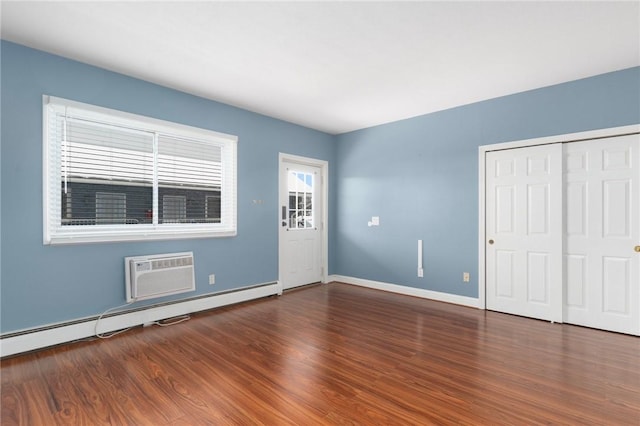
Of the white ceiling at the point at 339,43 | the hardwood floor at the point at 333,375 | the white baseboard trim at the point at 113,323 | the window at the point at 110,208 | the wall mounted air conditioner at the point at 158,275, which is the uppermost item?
the white ceiling at the point at 339,43

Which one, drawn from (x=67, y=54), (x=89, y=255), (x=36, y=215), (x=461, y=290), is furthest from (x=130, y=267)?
(x=461, y=290)

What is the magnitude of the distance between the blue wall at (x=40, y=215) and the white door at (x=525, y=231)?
3.53 m

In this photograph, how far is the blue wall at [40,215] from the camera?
277 cm

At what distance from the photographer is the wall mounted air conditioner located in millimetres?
3391

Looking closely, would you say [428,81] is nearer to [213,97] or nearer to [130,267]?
[213,97]

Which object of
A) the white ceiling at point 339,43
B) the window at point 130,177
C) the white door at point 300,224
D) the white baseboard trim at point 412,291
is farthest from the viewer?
the white door at point 300,224

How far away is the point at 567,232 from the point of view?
145 inches

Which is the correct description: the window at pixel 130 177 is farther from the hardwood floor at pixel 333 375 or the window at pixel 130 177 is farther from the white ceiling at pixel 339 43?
the hardwood floor at pixel 333 375

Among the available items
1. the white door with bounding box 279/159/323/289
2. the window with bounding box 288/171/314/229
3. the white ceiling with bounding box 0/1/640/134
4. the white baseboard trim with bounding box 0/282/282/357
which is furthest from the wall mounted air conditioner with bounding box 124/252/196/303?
the white ceiling with bounding box 0/1/640/134

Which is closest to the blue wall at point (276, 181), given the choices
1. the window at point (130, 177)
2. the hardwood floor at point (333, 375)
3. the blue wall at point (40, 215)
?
the blue wall at point (40, 215)

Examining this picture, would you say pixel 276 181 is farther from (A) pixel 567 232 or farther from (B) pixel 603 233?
(B) pixel 603 233

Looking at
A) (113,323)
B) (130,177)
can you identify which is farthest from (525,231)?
(113,323)

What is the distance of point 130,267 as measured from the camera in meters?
3.41

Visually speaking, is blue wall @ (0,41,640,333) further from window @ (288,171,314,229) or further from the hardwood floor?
the hardwood floor
